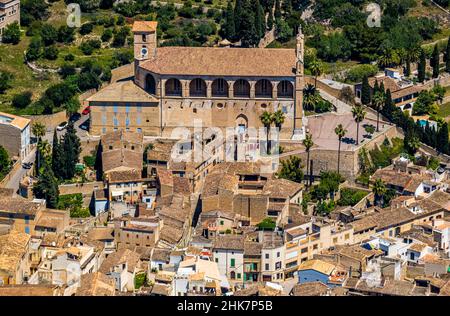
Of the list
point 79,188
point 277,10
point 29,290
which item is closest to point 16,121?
point 79,188

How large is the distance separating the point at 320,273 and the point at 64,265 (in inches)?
573

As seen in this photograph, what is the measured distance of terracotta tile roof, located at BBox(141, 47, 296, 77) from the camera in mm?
85938

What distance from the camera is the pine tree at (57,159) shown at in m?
81.1

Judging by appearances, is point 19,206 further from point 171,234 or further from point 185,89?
point 185,89

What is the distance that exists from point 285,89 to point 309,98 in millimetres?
4552

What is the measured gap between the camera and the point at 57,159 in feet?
266

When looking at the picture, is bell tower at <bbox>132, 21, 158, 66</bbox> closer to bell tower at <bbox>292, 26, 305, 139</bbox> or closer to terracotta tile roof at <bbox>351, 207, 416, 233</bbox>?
bell tower at <bbox>292, 26, 305, 139</bbox>

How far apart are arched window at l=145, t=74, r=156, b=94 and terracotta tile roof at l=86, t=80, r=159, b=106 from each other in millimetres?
534

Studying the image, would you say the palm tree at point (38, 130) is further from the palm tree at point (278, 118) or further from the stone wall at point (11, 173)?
the palm tree at point (278, 118)
